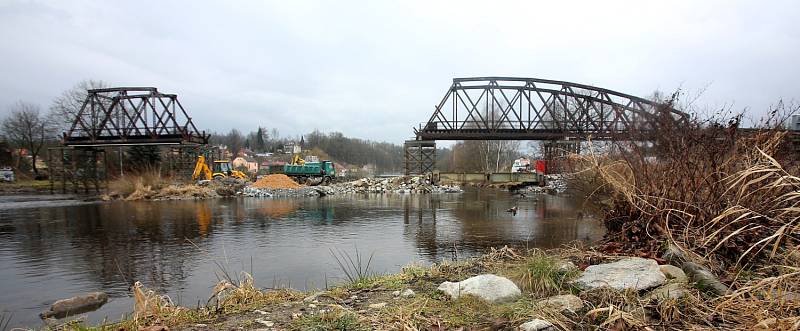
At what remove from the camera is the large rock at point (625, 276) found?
3.96 metres

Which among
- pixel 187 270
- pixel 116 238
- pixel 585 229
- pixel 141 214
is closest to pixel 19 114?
pixel 141 214

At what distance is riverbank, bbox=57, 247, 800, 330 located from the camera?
10.5ft

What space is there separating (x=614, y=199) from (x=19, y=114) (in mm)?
80149

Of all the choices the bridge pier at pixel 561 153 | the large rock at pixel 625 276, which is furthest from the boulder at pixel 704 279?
the bridge pier at pixel 561 153

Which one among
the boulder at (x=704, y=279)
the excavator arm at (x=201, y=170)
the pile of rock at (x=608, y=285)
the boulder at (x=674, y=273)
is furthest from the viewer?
the excavator arm at (x=201, y=170)

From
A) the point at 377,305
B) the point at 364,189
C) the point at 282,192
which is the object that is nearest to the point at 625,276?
the point at 377,305

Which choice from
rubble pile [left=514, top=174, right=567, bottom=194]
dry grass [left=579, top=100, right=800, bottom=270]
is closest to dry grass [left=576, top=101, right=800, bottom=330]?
dry grass [left=579, top=100, right=800, bottom=270]

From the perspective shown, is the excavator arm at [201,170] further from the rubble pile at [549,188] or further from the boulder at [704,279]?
the boulder at [704,279]

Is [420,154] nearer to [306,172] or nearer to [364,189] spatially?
[364,189]

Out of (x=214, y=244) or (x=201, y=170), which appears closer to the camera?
(x=214, y=244)

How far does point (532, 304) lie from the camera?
3.86 m

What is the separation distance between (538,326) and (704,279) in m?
2.01

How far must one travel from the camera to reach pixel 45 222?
1475cm

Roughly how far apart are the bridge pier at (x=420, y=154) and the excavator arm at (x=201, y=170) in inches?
669
